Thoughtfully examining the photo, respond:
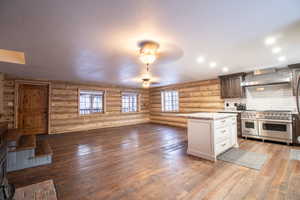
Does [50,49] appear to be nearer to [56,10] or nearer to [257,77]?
[56,10]

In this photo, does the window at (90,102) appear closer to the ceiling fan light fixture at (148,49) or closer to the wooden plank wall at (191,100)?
A: the wooden plank wall at (191,100)

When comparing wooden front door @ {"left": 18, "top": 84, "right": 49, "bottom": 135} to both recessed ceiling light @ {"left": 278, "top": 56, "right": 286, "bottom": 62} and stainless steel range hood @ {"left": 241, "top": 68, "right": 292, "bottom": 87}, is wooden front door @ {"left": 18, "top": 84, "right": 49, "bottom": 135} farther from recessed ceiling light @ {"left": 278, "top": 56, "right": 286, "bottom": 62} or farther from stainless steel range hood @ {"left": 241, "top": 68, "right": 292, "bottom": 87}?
recessed ceiling light @ {"left": 278, "top": 56, "right": 286, "bottom": 62}

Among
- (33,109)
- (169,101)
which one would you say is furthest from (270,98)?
(33,109)

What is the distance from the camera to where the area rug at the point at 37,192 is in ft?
6.08

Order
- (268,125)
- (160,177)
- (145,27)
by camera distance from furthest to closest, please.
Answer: (268,125), (160,177), (145,27)

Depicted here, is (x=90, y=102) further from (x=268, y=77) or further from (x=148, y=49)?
(x=268, y=77)

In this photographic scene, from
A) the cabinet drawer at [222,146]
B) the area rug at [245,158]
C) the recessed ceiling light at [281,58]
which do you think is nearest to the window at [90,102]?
the cabinet drawer at [222,146]

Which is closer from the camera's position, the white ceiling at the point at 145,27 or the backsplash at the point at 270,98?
the white ceiling at the point at 145,27

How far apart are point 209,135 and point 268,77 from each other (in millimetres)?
3376

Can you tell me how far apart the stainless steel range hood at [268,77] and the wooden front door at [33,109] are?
7901 mm

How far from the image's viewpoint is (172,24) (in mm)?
1838

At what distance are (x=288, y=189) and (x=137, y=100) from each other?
7392 millimetres

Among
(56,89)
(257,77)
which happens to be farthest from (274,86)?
(56,89)

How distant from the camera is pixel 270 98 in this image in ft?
15.0
